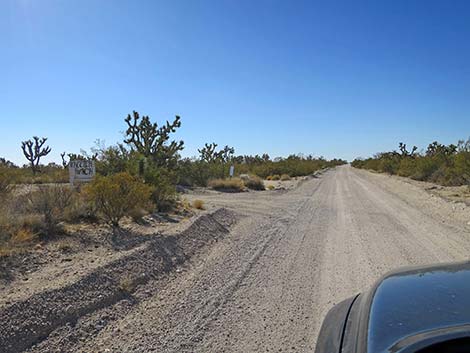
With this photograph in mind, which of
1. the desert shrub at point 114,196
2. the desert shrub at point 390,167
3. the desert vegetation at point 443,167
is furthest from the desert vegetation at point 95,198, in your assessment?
the desert shrub at point 390,167

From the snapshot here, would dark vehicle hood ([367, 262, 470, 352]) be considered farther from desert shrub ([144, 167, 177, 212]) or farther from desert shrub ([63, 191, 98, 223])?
desert shrub ([144, 167, 177, 212])

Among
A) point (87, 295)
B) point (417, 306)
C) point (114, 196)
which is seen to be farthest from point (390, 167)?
point (417, 306)

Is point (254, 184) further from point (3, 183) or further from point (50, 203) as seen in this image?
point (50, 203)

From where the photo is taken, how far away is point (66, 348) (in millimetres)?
3984

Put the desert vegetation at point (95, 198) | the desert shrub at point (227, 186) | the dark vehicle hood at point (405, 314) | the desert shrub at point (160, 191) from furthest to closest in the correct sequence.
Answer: the desert shrub at point (227, 186) → the desert shrub at point (160, 191) → the desert vegetation at point (95, 198) → the dark vehicle hood at point (405, 314)

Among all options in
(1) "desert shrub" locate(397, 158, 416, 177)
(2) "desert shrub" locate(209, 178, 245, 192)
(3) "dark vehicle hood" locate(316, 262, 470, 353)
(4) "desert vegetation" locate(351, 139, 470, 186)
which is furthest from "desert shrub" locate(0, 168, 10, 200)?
(1) "desert shrub" locate(397, 158, 416, 177)

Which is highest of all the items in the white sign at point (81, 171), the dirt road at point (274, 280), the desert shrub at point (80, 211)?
the white sign at point (81, 171)

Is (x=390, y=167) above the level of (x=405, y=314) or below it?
above

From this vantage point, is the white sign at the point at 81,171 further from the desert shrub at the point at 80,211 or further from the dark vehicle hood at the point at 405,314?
the dark vehicle hood at the point at 405,314

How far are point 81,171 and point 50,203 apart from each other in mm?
3037

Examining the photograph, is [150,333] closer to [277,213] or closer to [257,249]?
[257,249]

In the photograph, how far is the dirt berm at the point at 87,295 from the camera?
4129 mm

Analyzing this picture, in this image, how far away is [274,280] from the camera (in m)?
6.17

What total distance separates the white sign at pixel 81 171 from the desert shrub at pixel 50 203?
169 centimetres
